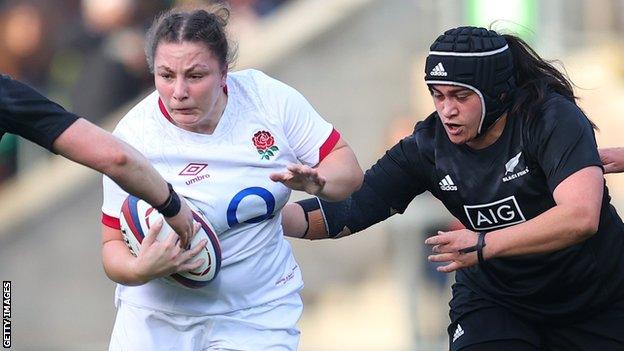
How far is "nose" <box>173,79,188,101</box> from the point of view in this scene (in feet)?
17.0

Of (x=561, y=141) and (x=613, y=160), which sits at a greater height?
(x=561, y=141)

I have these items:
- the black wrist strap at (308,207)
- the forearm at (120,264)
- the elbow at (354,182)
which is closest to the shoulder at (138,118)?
the forearm at (120,264)

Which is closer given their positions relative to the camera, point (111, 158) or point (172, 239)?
point (111, 158)

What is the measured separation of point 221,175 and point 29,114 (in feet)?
3.26

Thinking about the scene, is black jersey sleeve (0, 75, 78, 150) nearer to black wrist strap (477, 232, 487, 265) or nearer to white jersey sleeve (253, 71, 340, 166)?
white jersey sleeve (253, 71, 340, 166)

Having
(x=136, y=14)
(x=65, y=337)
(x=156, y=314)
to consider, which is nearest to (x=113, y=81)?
(x=136, y=14)

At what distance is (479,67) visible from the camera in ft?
17.4

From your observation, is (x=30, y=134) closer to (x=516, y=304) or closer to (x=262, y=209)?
(x=262, y=209)

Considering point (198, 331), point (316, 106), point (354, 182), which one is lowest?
point (198, 331)

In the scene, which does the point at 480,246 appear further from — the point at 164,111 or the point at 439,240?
the point at 164,111

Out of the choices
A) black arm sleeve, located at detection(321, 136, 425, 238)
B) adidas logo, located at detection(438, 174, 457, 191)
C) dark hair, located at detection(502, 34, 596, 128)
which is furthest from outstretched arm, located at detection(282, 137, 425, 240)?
dark hair, located at detection(502, 34, 596, 128)

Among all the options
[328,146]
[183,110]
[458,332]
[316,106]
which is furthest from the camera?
[316,106]

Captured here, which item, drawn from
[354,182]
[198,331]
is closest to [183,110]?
[354,182]

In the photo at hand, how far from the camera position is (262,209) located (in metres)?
5.40
